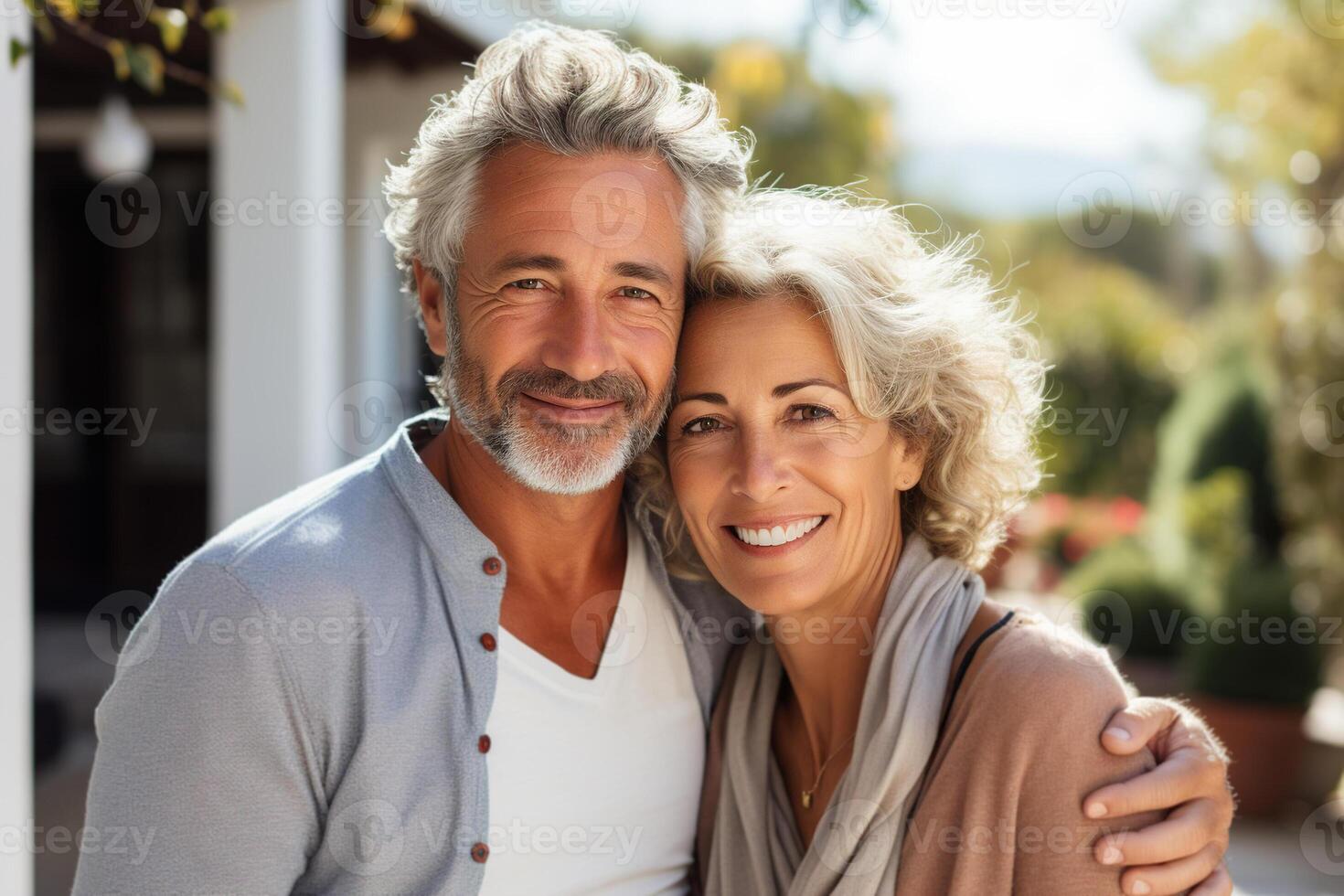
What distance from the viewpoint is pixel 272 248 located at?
4.39 m

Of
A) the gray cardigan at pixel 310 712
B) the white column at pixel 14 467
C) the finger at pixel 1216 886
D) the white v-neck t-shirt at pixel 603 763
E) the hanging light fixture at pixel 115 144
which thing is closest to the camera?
the gray cardigan at pixel 310 712

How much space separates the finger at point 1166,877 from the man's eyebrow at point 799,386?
834mm

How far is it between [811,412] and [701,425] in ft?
0.63

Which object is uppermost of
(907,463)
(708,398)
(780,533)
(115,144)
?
(115,144)

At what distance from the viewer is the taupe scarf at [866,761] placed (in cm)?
188

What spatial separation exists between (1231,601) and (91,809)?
221 inches

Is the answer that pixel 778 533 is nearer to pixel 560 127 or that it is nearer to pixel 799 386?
pixel 799 386

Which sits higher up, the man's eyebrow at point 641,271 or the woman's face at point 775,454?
the man's eyebrow at point 641,271

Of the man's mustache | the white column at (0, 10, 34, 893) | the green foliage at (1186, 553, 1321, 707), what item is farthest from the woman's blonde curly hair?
the green foliage at (1186, 553, 1321, 707)

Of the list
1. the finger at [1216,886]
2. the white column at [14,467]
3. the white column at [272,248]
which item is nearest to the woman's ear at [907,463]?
the finger at [1216,886]

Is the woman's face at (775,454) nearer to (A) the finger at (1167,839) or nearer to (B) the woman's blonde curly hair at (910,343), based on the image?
(B) the woman's blonde curly hair at (910,343)

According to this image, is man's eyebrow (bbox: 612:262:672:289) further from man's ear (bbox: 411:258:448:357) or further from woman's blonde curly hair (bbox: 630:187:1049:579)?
man's ear (bbox: 411:258:448:357)

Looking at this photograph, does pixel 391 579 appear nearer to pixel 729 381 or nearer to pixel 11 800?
pixel 729 381

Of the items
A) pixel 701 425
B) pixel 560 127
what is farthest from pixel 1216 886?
pixel 560 127
